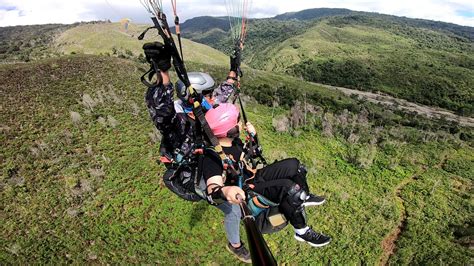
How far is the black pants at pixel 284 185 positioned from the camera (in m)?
5.08

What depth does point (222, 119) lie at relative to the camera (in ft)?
16.2

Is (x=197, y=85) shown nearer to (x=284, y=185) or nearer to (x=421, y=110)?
(x=284, y=185)

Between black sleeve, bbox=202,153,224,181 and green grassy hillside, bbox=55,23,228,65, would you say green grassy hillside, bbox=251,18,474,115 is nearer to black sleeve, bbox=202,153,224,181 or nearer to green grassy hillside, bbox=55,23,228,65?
green grassy hillside, bbox=55,23,228,65

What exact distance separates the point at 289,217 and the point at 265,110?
554 inches

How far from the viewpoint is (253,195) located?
5.43m

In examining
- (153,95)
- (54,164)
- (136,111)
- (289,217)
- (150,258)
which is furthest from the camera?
(136,111)

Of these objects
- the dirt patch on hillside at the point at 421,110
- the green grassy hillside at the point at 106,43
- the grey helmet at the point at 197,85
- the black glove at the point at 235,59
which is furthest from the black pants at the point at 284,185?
the dirt patch on hillside at the point at 421,110

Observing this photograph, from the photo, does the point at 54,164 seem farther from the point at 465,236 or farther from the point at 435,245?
the point at 465,236

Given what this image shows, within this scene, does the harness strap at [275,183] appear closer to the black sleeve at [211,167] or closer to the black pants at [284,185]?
the black pants at [284,185]

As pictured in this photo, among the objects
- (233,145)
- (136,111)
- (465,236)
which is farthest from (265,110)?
(233,145)

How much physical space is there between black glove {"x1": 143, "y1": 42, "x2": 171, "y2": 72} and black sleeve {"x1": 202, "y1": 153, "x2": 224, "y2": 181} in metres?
1.58

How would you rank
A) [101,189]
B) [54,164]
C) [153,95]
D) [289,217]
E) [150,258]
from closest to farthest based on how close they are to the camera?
[153,95] → [289,217] → [150,258] → [101,189] → [54,164]

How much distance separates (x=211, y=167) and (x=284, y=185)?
1285 millimetres

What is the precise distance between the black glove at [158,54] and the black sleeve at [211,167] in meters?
1.58
